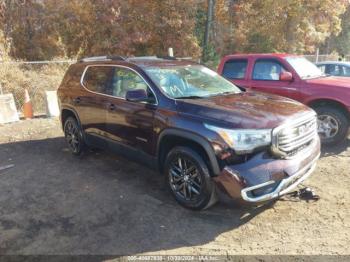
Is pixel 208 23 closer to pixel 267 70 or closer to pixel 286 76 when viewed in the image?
pixel 267 70

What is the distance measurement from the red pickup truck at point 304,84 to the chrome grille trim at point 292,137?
2.38 m

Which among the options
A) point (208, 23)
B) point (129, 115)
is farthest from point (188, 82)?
point (208, 23)

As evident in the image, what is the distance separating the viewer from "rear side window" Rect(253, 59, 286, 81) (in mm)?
6750

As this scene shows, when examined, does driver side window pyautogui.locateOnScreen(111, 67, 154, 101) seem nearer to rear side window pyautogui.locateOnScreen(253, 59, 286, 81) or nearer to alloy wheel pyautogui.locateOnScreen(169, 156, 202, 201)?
alloy wheel pyautogui.locateOnScreen(169, 156, 202, 201)

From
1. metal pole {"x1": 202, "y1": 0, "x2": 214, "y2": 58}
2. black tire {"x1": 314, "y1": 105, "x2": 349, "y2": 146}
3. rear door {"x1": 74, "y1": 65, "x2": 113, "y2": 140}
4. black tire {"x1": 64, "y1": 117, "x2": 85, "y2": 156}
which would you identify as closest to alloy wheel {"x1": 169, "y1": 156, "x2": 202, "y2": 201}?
rear door {"x1": 74, "y1": 65, "x2": 113, "y2": 140}

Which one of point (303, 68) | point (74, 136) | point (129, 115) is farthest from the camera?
point (303, 68)

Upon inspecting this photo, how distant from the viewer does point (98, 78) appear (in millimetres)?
5340

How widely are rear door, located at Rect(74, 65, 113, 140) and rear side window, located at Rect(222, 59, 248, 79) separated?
3267 millimetres

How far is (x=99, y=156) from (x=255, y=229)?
352 cm

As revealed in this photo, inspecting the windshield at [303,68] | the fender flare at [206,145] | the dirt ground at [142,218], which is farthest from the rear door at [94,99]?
the windshield at [303,68]

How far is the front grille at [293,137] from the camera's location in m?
3.50

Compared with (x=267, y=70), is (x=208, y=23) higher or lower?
higher

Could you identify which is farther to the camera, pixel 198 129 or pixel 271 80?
pixel 271 80

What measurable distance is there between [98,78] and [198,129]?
8.04 ft
